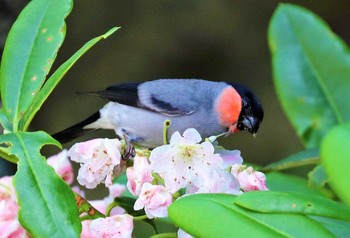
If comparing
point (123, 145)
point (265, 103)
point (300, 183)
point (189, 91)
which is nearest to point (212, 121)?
point (189, 91)

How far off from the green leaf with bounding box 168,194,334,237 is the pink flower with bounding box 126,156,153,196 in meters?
0.10

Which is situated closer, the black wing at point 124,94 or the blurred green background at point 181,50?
the black wing at point 124,94

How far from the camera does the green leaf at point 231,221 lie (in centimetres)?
85

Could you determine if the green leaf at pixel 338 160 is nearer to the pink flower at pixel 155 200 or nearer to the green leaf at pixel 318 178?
the pink flower at pixel 155 200

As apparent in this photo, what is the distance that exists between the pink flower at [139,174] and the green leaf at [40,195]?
81 millimetres

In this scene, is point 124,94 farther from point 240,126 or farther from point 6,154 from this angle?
point 6,154

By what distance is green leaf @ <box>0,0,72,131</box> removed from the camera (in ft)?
3.67

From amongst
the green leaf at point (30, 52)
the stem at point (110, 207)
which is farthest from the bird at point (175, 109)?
the stem at point (110, 207)

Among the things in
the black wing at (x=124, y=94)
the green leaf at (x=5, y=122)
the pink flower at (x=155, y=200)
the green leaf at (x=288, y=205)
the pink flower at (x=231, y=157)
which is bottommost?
the black wing at (x=124, y=94)

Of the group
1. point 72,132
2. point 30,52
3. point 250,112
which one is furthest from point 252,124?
point 30,52

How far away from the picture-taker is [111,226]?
3.14ft

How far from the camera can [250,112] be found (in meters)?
1.87

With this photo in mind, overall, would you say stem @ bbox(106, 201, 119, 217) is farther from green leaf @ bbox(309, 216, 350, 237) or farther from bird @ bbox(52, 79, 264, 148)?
bird @ bbox(52, 79, 264, 148)

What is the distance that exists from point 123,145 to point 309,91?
56 cm
